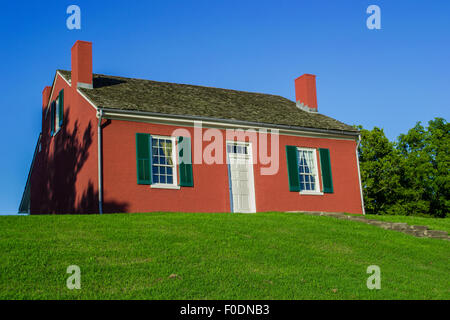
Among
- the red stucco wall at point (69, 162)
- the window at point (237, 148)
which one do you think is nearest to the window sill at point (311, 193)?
the window at point (237, 148)

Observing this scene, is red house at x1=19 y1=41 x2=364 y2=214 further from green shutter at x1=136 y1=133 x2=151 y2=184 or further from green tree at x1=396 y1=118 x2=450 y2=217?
green tree at x1=396 y1=118 x2=450 y2=217

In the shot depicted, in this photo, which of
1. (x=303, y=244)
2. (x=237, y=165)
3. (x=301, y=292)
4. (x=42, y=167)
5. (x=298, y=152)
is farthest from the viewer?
(x=42, y=167)

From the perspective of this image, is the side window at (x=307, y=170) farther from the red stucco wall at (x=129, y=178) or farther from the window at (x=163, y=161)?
the window at (x=163, y=161)

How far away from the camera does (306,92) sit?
74.9 ft

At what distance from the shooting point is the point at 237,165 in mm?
17891

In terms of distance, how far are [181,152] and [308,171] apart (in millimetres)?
5336

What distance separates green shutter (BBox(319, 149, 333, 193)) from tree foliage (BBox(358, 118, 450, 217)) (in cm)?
1603

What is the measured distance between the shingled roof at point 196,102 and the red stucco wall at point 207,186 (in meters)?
0.63

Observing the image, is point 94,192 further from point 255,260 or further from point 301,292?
point 301,292

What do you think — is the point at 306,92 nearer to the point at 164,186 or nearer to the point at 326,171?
the point at 326,171

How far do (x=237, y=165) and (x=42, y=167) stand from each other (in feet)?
31.0
